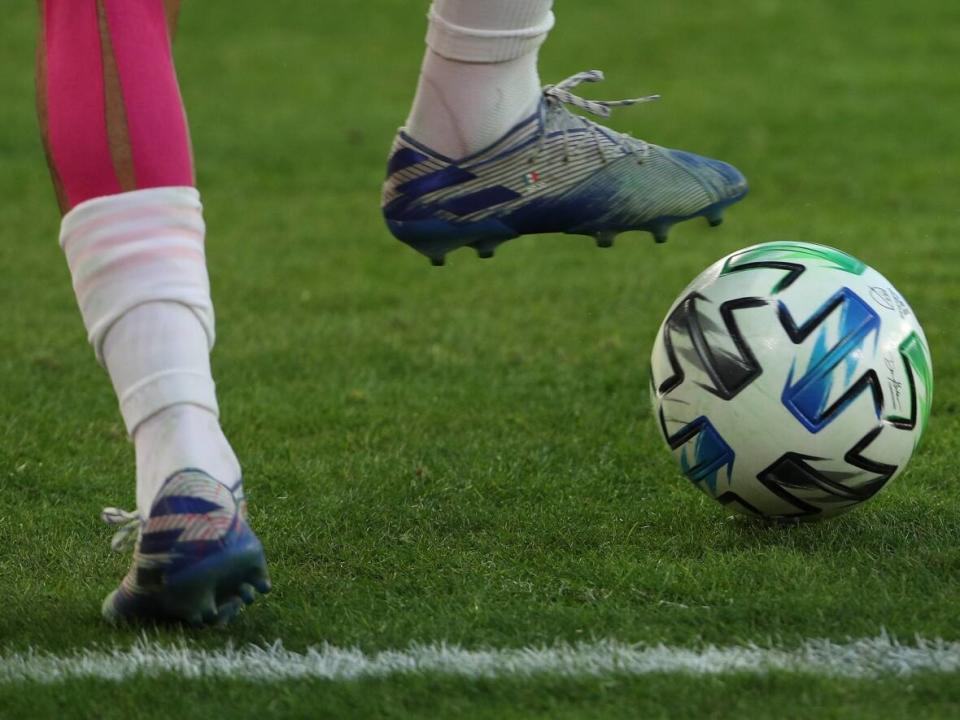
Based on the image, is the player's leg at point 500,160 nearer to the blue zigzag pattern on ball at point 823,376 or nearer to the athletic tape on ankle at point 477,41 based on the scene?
the athletic tape on ankle at point 477,41

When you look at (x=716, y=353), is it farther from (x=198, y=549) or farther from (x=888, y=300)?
(x=198, y=549)

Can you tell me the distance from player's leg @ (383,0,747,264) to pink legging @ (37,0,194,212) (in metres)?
0.64

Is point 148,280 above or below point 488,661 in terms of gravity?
above

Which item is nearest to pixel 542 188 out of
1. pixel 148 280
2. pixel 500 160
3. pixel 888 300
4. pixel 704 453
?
pixel 500 160

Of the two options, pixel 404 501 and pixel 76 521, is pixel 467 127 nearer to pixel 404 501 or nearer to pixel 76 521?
pixel 404 501

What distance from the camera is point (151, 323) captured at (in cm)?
253

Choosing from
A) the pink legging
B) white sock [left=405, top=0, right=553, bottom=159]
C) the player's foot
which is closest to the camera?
the player's foot

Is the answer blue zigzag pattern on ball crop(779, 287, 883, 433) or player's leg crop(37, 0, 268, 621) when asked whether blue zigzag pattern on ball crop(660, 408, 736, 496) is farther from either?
player's leg crop(37, 0, 268, 621)

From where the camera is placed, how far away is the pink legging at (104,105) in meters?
2.57

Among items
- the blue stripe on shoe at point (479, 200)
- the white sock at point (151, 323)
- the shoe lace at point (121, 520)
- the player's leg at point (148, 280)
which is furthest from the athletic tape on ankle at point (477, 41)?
the shoe lace at point (121, 520)

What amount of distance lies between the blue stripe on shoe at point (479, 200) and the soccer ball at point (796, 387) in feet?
1.67

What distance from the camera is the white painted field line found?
246cm

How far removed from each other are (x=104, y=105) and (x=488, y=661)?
1137 millimetres

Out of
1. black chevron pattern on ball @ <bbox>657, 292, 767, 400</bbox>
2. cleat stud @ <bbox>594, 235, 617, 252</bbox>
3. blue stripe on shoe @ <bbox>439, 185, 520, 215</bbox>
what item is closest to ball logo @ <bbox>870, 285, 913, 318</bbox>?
black chevron pattern on ball @ <bbox>657, 292, 767, 400</bbox>
